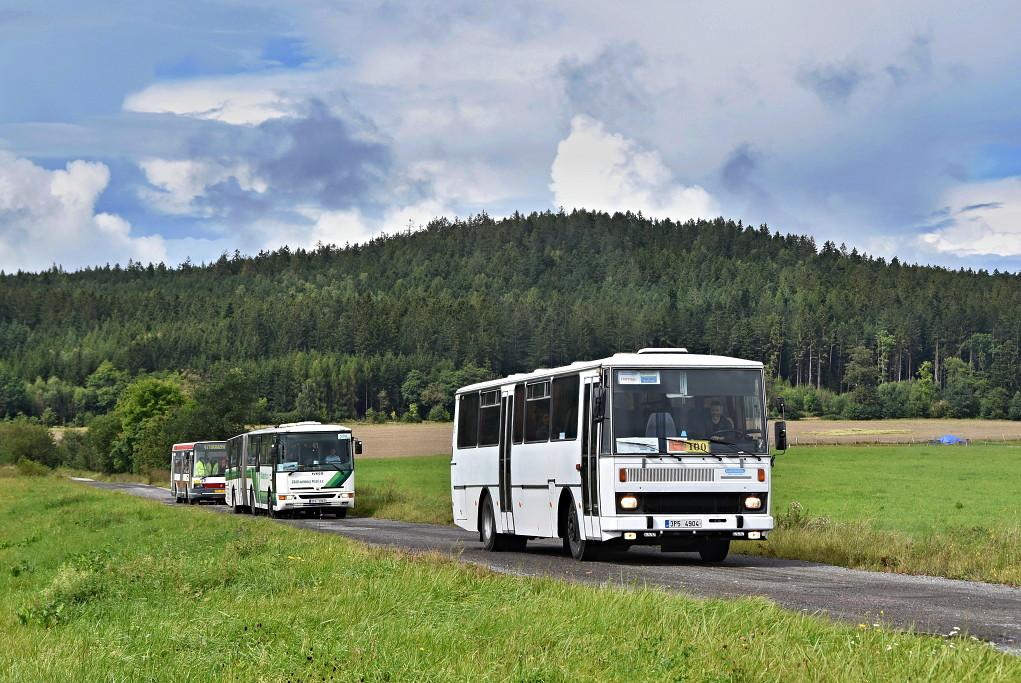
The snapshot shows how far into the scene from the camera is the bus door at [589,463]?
21781mm

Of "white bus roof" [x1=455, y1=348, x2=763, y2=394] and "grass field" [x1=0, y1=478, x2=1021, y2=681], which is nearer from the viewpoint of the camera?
"grass field" [x1=0, y1=478, x2=1021, y2=681]

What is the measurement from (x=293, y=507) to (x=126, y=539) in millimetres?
15469

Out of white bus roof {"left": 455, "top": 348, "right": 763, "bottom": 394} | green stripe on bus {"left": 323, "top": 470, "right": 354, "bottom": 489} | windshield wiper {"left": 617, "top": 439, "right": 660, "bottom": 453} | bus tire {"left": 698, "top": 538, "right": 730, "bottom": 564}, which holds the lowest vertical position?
bus tire {"left": 698, "top": 538, "right": 730, "bottom": 564}

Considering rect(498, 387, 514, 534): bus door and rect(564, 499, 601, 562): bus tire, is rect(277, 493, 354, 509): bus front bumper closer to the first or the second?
rect(498, 387, 514, 534): bus door

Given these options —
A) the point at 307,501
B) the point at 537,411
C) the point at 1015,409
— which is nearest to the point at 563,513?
the point at 537,411

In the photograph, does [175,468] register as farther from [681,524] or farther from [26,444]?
[26,444]

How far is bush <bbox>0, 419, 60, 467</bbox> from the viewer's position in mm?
160125

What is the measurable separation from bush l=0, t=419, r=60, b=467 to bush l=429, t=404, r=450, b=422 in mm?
44114

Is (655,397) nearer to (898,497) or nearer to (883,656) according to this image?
(883,656)

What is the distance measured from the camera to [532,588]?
47.6 ft

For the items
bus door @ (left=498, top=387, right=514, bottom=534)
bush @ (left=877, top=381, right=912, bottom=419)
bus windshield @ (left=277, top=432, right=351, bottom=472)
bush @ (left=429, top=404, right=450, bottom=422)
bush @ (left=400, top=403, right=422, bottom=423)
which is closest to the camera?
bus door @ (left=498, top=387, right=514, bottom=534)

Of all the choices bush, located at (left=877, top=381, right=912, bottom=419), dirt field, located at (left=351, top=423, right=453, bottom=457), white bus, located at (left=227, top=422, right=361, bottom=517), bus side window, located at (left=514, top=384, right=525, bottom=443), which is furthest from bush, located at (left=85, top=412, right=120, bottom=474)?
bus side window, located at (left=514, top=384, right=525, bottom=443)

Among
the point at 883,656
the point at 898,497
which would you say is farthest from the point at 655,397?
the point at 898,497

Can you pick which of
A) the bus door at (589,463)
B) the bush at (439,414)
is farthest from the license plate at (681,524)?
the bush at (439,414)
